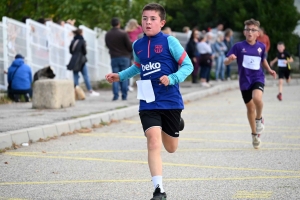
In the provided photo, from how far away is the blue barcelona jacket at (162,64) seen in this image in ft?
24.8

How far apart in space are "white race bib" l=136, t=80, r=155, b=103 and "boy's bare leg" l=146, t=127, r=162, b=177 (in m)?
0.29

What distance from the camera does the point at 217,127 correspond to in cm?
1458

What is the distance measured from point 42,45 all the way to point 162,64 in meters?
14.7

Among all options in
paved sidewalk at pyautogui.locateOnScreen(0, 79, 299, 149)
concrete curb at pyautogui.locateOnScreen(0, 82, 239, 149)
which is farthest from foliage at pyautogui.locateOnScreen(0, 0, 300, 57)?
concrete curb at pyautogui.locateOnScreen(0, 82, 239, 149)

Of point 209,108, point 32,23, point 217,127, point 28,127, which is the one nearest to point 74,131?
point 28,127

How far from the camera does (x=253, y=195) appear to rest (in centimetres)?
765

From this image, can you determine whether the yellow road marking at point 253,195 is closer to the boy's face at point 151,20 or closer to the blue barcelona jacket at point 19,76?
the boy's face at point 151,20

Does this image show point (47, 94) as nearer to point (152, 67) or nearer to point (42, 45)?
point (42, 45)

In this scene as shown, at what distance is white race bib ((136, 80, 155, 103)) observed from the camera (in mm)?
7527

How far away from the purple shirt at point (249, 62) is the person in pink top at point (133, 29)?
9959mm

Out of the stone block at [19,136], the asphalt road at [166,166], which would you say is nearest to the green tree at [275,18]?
the asphalt road at [166,166]

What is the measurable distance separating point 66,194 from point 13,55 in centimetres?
1278

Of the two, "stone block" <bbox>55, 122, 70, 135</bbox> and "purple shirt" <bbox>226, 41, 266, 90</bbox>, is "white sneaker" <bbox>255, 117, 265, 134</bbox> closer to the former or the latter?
"purple shirt" <bbox>226, 41, 266, 90</bbox>

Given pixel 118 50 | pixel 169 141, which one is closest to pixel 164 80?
pixel 169 141
